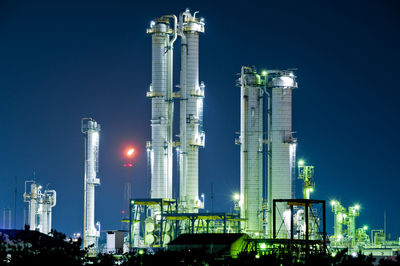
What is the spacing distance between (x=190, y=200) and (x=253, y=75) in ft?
51.0

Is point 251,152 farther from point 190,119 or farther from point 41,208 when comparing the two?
point 41,208

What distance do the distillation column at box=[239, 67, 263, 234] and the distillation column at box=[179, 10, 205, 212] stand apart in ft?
15.6

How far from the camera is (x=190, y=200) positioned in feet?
303

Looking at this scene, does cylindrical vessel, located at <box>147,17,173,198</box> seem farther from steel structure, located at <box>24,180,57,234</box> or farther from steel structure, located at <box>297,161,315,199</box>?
steel structure, located at <box>24,180,57,234</box>

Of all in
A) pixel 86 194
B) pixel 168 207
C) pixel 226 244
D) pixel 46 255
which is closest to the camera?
pixel 46 255

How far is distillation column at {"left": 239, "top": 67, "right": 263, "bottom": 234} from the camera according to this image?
93.8 meters

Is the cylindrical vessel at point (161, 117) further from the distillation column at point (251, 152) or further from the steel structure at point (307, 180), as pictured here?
the steel structure at point (307, 180)

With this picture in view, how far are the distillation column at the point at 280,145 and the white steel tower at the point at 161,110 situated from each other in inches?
424

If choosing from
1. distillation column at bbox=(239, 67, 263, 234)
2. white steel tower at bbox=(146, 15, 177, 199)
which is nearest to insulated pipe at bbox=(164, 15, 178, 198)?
white steel tower at bbox=(146, 15, 177, 199)

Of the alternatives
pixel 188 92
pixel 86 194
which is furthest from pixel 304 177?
pixel 86 194

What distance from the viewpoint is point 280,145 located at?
3620 inches

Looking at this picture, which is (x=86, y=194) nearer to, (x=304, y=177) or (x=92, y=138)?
(x=92, y=138)

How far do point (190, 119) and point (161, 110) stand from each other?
327 centimetres

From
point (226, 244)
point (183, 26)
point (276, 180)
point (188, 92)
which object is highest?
point (183, 26)
